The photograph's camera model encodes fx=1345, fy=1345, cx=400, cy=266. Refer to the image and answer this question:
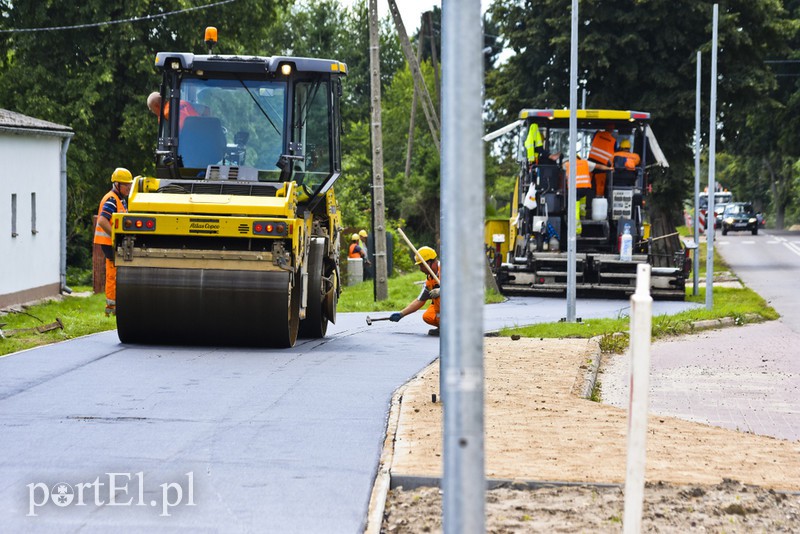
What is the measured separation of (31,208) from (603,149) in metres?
12.1

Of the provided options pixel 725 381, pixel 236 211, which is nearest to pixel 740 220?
pixel 725 381

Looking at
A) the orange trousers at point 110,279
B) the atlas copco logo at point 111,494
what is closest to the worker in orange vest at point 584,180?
the orange trousers at point 110,279

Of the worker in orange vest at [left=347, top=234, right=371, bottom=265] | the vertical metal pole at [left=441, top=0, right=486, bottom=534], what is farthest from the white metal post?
the worker in orange vest at [left=347, top=234, right=371, bottom=265]

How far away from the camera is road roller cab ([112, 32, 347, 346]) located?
14.1m

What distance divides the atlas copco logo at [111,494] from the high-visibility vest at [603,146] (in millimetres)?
22628

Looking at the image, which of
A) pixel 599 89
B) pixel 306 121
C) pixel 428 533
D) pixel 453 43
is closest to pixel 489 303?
pixel 306 121

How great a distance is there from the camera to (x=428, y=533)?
21.2 feet

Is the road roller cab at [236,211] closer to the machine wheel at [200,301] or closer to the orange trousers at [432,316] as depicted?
the machine wheel at [200,301]

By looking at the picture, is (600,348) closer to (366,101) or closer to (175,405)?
(175,405)

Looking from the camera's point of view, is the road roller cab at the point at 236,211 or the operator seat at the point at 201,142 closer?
the road roller cab at the point at 236,211

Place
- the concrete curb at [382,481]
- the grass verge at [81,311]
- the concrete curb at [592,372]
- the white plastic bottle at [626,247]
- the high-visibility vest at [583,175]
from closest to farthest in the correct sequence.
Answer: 1. the concrete curb at [382,481]
2. the concrete curb at [592,372]
3. the grass verge at [81,311]
4. the white plastic bottle at [626,247]
5. the high-visibility vest at [583,175]

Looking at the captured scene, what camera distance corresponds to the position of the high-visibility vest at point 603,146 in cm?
2908

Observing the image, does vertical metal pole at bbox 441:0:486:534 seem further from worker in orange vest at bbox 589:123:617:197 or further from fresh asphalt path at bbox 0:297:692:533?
worker in orange vest at bbox 589:123:617:197

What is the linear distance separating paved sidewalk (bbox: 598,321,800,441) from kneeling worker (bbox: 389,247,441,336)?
2.36 meters
